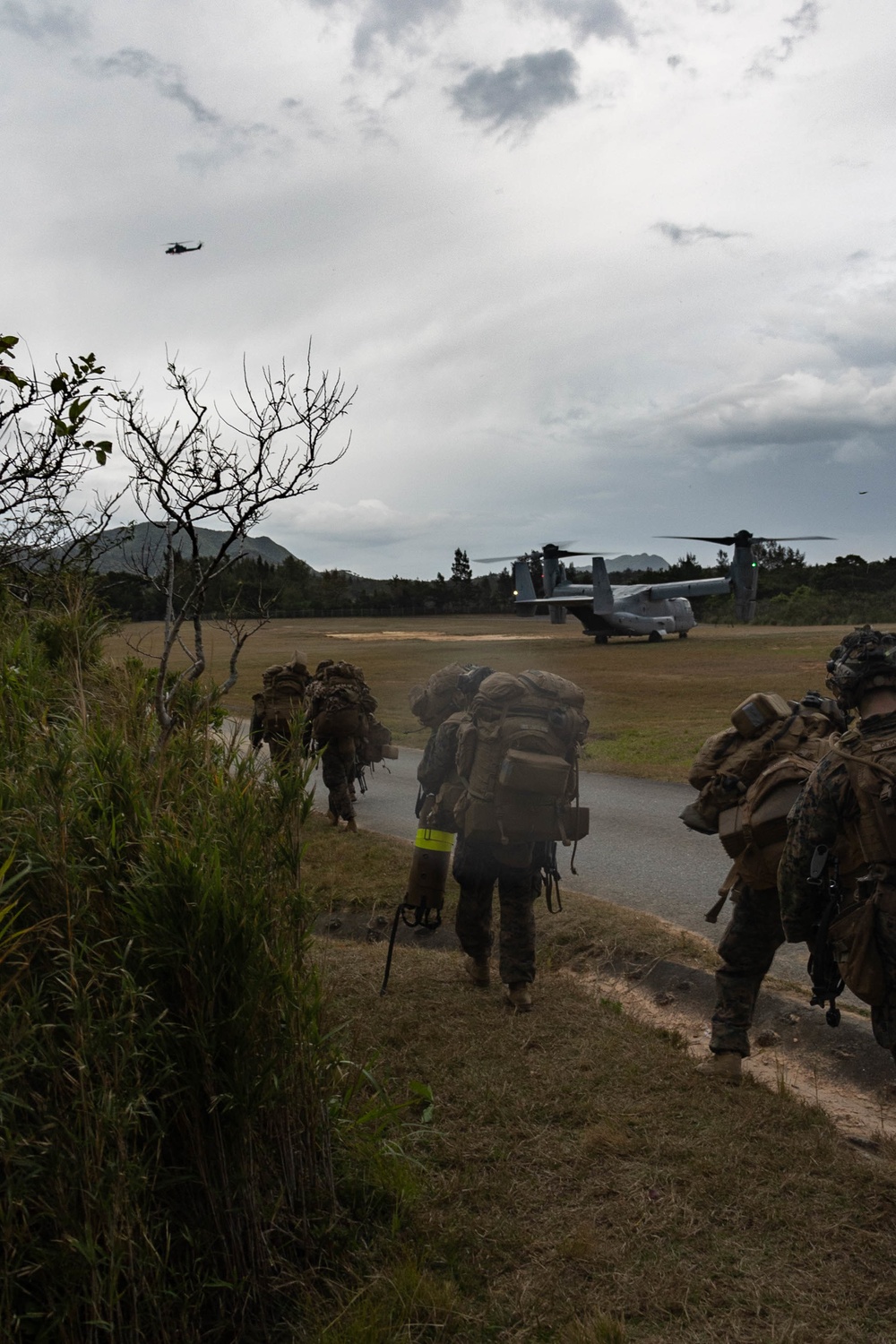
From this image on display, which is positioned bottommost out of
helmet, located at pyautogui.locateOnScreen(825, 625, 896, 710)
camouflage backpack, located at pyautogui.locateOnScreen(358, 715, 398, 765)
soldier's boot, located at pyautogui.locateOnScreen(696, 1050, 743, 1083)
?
soldier's boot, located at pyautogui.locateOnScreen(696, 1050, 743, 1083)

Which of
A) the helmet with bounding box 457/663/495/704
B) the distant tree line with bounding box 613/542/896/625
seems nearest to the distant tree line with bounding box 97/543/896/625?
the distant tree line with bounding box 613/542/896/625

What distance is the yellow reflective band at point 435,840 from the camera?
5.96 metres

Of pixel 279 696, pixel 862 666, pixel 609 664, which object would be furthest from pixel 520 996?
pixel 609 664

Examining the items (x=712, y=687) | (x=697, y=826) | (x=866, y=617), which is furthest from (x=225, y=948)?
(x=866, y=617)

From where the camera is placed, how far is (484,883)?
19.8 feet

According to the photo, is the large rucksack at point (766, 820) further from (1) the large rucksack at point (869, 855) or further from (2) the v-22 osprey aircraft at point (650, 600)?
(2) the v-22 osprey aircraft at point (650, 600)

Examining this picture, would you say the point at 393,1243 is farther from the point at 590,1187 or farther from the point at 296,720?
the point at 296,720

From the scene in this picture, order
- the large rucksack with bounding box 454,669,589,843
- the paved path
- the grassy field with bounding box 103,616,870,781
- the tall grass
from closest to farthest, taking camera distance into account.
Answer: the tall grass < the large rucksack with bounding box 454,669,589,843 < the paved path < the grassy field with bounding box 103,616,870,781

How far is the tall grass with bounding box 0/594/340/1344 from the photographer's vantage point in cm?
255

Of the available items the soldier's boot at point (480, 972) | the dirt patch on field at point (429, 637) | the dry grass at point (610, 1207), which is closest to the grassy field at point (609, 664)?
the dirt patch on field at point (429, 637)

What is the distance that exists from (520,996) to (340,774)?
19.1 ft

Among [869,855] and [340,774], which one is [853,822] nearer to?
[869,855]

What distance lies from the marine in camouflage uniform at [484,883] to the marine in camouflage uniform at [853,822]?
6.31 ft

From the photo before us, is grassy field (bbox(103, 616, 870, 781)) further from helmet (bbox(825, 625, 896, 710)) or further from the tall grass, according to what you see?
helmet (bbox(825, 625, 896, 710))
